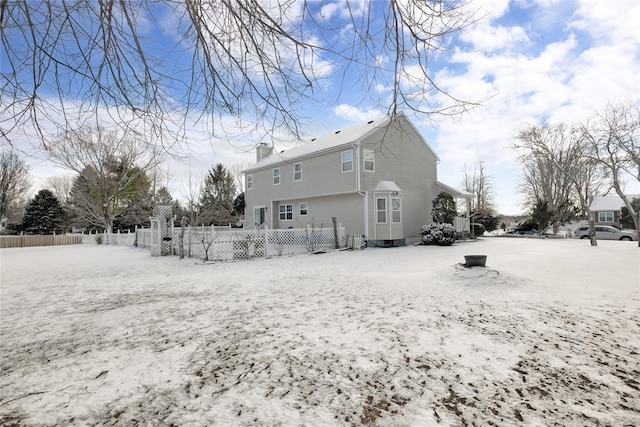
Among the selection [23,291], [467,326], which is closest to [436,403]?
[467,326]

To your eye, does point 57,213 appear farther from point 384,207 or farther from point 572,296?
point 572,296

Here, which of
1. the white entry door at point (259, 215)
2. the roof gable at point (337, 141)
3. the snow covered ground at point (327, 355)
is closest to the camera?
the snow covered ground at point (327, 355)

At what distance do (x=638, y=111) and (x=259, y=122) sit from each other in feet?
62.8

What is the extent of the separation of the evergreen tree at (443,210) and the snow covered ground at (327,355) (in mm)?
11256

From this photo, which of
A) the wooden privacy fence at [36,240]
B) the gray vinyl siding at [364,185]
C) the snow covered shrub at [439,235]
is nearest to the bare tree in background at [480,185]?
the gray vinyl siding at [364,185]

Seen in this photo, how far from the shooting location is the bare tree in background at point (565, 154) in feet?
54.9

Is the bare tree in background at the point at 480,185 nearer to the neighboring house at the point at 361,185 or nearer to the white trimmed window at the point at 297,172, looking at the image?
the neighboring house at the point at 361,185

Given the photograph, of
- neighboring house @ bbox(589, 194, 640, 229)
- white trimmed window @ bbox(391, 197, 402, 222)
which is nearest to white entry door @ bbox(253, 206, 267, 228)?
white trimmed window @ bbox(391, 197, 402, 222)

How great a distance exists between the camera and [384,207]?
16.4 metres

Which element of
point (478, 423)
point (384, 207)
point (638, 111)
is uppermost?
point (638, 111)

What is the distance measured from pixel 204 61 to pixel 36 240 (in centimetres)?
2846

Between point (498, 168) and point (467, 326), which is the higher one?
point (498, 168)

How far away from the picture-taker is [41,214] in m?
30.7

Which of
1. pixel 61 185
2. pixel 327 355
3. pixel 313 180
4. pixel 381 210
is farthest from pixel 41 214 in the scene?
pixel 327 355
